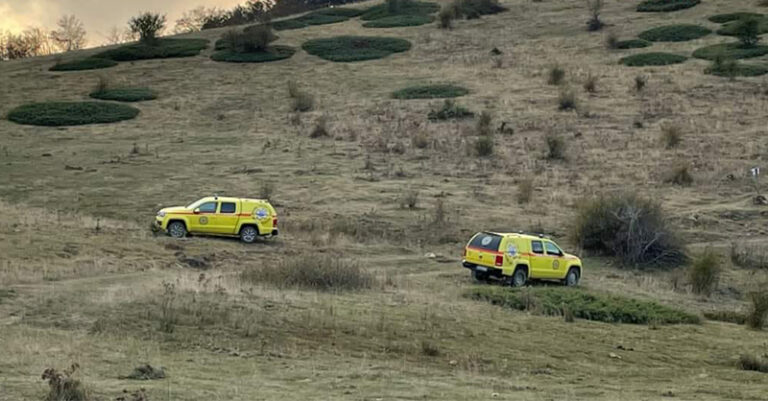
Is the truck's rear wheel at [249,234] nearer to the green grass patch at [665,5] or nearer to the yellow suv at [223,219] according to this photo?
the yellow suv at [223,219]

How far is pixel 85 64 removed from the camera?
65750 mm

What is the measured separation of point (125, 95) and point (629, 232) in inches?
1366

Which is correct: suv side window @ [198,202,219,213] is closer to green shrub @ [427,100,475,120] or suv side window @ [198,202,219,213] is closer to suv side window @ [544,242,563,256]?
suv side window @ [544,242,563,256]

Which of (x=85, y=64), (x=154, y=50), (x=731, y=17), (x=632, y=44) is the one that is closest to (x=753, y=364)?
(x=632, y=44)

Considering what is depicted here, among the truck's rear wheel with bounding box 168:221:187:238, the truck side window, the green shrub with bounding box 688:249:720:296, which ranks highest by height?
the truck side window

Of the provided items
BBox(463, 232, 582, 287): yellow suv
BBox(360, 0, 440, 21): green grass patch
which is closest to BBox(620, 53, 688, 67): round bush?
BBox(360, 0, 440, 21): green grass patch

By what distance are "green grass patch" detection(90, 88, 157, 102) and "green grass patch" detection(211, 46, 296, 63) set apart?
961 centimetres

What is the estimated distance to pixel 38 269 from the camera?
909 inches

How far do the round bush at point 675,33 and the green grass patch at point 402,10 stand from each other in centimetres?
2069

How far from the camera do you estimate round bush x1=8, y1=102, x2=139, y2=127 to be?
5194 cm

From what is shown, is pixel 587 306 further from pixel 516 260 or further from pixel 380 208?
pixel 380 208

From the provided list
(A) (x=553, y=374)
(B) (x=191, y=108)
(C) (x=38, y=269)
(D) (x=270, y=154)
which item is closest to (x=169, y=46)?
(B) (x=191, y=108)

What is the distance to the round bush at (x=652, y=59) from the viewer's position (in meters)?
59.4

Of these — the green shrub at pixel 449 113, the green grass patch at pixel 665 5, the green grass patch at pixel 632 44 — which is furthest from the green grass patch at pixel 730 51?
the green shrub at pixel 449 113
